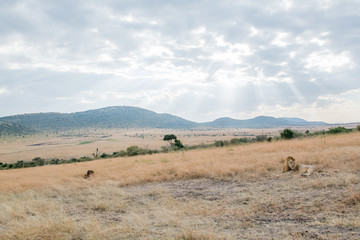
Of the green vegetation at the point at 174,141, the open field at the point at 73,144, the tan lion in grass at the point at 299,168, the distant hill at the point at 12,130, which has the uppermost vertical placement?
the distant hill at the point at 12,130

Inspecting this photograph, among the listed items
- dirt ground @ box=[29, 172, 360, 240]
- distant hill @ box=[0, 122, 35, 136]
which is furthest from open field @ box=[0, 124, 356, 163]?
dirt ground @ box=[29, 172, 360, 240]

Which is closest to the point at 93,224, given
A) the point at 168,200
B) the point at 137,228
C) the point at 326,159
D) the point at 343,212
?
the point at 137,228

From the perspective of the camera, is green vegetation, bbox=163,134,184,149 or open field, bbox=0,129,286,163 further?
open field, bbox=0,129,286,163

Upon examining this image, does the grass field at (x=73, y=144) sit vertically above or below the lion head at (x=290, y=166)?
below

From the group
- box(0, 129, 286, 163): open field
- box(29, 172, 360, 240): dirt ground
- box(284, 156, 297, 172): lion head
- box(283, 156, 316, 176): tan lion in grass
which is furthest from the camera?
box(0, 129, 286, 163): open field

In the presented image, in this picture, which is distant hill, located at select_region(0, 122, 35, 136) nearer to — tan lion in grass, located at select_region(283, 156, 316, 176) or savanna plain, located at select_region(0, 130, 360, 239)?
savanna plain, located at select_region(0, 130, 360, 239)

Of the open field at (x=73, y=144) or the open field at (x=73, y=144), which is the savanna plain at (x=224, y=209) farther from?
the open field at (x=73, y=144)

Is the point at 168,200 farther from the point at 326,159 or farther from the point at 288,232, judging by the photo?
the point at 326,159

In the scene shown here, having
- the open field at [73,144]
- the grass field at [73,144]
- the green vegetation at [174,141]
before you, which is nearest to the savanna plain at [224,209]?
the green vegetation at [174,141]

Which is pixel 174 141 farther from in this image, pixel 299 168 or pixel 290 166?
pixel 299 168

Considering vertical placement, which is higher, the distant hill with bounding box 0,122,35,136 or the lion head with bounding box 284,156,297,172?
the distant hill with bounding box 0,122,35,136

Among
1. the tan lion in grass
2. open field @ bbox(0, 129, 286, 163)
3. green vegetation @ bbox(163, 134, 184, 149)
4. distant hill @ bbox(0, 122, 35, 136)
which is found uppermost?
distant hill @ bbox(0, 122, 35, 136)

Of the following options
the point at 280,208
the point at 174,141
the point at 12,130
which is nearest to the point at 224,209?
the point at 280,208

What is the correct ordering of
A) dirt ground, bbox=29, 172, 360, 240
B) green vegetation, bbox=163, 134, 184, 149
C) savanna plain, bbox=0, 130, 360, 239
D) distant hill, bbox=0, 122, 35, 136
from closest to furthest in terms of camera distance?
dirt ground, bbox=29, 172, 360, 240 → savanna plain, bbox=0, 130, 360, 239 → green vegetation, bbox=163, 134, 184, 149 → distant hill, bbox=0, 122, 35, 136
